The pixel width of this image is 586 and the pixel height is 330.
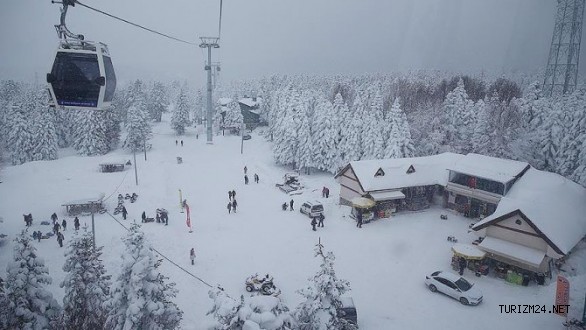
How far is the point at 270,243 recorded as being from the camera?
26.7 meters

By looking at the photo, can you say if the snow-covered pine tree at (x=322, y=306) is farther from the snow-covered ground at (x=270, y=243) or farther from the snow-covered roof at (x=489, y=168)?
the snow-covered roof at (x=489, y=168)

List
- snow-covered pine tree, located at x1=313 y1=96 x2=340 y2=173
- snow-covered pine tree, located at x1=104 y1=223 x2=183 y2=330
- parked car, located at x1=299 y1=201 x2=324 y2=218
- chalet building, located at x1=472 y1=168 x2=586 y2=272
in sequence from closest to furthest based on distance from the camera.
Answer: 1. snow-covered pine tree, located at x1=104 y1=223 x2=183 y2=330
2. chalet building, located at x1=472 y1=168 x2=586 y2=272
3. parked car, located at x1=299 y1=201 x2=324 y2=218
4. snow-covered pine tree, located at x1=313 y1=96 x2=340 y2=173

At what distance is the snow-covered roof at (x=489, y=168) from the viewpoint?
101 feet

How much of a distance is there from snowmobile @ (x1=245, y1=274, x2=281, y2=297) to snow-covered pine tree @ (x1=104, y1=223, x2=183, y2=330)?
7384 mm

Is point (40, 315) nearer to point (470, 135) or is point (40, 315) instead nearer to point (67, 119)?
point (470, 135)

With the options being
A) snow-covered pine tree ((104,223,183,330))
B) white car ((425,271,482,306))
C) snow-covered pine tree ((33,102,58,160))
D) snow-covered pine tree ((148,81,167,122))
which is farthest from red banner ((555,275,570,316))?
snow-covered pine tree ((148,81,167,122))

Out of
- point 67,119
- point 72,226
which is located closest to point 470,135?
point 72,226

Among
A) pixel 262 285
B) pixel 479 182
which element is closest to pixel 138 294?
pixel 262 285

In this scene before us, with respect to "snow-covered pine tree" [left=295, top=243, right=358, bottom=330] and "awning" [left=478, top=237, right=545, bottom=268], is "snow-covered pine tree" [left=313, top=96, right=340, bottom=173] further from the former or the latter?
"snow-covered pine tree" [left=295, top=243, right=358, bottom=330]

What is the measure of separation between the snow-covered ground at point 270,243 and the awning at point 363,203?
1.76 meters

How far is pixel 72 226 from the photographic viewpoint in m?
30.4

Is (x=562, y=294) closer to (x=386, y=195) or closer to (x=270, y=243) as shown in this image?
(x=386, y=195)

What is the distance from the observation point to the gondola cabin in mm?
11758

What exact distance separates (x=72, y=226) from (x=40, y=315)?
1823 cm
